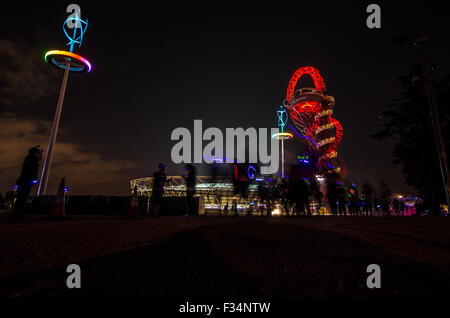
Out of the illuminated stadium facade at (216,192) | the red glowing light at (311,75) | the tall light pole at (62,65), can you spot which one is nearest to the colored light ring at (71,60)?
the tall light pole at (62,65)

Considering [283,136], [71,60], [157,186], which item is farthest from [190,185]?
[283,136]

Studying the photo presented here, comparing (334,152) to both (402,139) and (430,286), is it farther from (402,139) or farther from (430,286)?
(430,286)

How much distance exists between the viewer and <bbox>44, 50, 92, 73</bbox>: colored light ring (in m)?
37.9

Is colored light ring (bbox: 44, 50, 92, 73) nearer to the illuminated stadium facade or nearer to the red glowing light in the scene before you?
the illuminated stadium facade

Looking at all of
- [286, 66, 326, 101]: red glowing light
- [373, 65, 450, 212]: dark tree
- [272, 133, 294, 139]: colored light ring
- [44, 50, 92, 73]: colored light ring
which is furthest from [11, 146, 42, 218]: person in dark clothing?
[272, 133, 294, 139]: colored light ring

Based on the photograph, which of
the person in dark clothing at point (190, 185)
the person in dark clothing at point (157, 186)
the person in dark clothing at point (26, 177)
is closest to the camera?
the person in dark clothing at point (26, 177)

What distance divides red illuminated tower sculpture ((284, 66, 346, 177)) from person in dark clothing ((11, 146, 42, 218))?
4995 cm

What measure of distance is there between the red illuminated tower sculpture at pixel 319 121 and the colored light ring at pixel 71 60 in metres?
39.9

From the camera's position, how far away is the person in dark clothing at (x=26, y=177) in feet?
25.2

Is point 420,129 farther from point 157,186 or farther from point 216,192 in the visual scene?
point 216,192

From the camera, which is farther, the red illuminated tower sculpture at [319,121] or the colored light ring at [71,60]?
the red illuminated tower sculpture at [319,121]

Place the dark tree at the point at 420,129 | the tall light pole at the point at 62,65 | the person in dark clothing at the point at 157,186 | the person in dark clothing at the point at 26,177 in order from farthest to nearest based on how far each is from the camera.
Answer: the tall light pole at the point at 62,65 < the dark tree at the point at 420,129 < the person in dark clothing at the point at 157,186 < the person in dark clothing at the point at 26,177

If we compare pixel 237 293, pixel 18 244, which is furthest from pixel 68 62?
pixel 237 293

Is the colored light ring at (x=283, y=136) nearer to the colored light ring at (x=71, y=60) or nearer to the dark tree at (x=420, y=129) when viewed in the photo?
the dark tree at (x=420, y=129)
